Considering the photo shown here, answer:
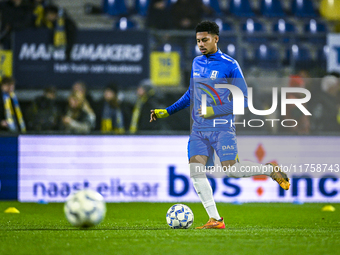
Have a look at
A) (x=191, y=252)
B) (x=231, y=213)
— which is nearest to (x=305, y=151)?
(x=231, y=213)

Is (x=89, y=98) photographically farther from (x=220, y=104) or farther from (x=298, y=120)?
(x=220, y=104)

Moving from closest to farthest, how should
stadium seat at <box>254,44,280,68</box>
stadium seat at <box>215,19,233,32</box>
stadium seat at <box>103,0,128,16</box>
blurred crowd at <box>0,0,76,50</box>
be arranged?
blurred crowd at <box>0,0,76,50</box>, stadium seat at <box>254,44,280,68</box>, stadium seat at <box>103,0,128,16</box>, stadium seat at <box>215,19,233,32</box>

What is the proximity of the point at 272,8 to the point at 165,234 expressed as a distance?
504 inches

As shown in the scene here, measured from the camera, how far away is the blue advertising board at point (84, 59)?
425 inches

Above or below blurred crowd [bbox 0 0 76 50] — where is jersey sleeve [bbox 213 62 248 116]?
below

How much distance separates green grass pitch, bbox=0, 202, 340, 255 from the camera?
4.05 metres

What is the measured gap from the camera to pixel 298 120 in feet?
33.5

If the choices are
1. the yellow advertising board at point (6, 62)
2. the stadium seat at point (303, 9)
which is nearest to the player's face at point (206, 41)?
the yellow advertising board at point (6, 62)

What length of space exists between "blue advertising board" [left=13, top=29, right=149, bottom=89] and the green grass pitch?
3645 millimetres

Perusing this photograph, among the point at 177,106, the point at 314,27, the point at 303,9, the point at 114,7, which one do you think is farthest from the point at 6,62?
the point at 303,9

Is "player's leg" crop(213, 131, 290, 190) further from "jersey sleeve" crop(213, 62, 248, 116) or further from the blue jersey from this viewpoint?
"jersey sleeve" crop(213, 62, 248, 116)

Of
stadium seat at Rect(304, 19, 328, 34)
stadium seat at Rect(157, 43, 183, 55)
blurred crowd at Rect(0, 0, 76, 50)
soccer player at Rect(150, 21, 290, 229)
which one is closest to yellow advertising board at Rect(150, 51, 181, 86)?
stadium seat at Rect(157, 43, 183, 55)

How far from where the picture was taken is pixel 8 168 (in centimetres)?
955

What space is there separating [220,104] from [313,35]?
22.5ft
